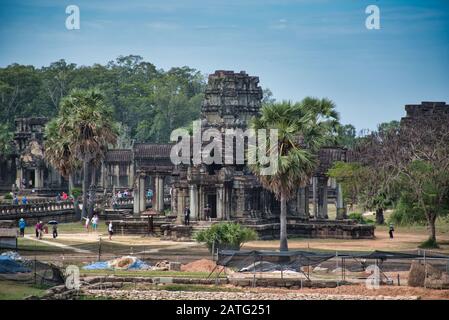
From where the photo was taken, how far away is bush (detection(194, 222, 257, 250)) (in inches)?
2717

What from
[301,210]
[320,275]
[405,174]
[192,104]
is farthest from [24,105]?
[320,275]

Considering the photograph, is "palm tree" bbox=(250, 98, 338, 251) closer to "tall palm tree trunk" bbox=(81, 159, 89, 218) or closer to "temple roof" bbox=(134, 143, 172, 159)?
"tall palm tree trunk" bbox=(81, 159, 89, 218)

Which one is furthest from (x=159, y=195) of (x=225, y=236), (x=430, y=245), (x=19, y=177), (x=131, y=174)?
(x=131, y=174)

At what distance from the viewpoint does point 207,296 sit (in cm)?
5444

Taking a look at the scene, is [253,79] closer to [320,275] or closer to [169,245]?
[169,245]

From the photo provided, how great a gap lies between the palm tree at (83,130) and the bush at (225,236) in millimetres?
27524

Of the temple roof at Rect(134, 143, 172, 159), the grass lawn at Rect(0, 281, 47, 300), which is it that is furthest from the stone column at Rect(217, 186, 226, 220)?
the temple roof at Rect(134, 143, 172, 159)

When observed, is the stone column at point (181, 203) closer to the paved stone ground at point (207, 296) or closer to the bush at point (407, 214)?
the bush at point (407, 214)

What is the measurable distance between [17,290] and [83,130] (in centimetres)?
4329

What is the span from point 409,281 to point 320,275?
17.0ft

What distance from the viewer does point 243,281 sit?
5750cm

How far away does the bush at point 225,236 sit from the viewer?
6900cm

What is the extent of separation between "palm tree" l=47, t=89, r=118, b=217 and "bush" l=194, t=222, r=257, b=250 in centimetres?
2752

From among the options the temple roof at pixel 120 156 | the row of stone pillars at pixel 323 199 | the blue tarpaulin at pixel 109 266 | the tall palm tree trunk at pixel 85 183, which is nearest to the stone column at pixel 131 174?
the temple roof at pixel 120 156
